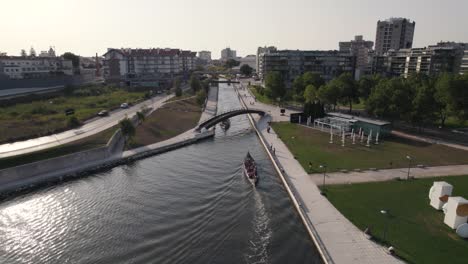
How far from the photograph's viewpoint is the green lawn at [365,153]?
4491 centimetres

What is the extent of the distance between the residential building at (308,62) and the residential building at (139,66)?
5208cm

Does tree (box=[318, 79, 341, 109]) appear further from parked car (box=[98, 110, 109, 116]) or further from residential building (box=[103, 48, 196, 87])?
residential building (box=[103, 48, 196, 87])

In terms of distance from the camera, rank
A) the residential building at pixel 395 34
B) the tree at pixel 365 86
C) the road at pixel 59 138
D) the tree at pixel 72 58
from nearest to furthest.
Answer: the road at pixel 59 138, the tree at pixel 365 86, the tree at pixel 72 58, the residential building at pixel 395 34

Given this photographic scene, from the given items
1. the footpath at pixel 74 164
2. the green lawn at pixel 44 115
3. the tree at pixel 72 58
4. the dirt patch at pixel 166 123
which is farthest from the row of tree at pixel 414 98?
the tree at pixel 72 58

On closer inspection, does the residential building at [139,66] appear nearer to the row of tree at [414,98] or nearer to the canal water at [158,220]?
the row of tree at [414,98]

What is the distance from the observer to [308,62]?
5556 inches

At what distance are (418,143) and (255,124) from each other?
110 feet

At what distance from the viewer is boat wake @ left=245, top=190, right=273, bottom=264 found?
25922mm

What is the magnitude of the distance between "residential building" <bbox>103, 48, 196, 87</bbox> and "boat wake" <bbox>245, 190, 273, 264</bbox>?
12210 cm

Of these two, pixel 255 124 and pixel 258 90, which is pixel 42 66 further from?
pixel 255 124

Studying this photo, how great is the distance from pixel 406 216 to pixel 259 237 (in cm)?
1448

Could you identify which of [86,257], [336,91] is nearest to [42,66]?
[336,91]

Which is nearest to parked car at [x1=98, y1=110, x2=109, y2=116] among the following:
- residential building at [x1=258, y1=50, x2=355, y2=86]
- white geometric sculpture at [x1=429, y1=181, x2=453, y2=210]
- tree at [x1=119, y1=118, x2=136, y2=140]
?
tree at [x1=119, y1=118, x2=136, y2=140]

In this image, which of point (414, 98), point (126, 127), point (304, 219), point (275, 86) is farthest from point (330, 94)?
point (304, 219)
